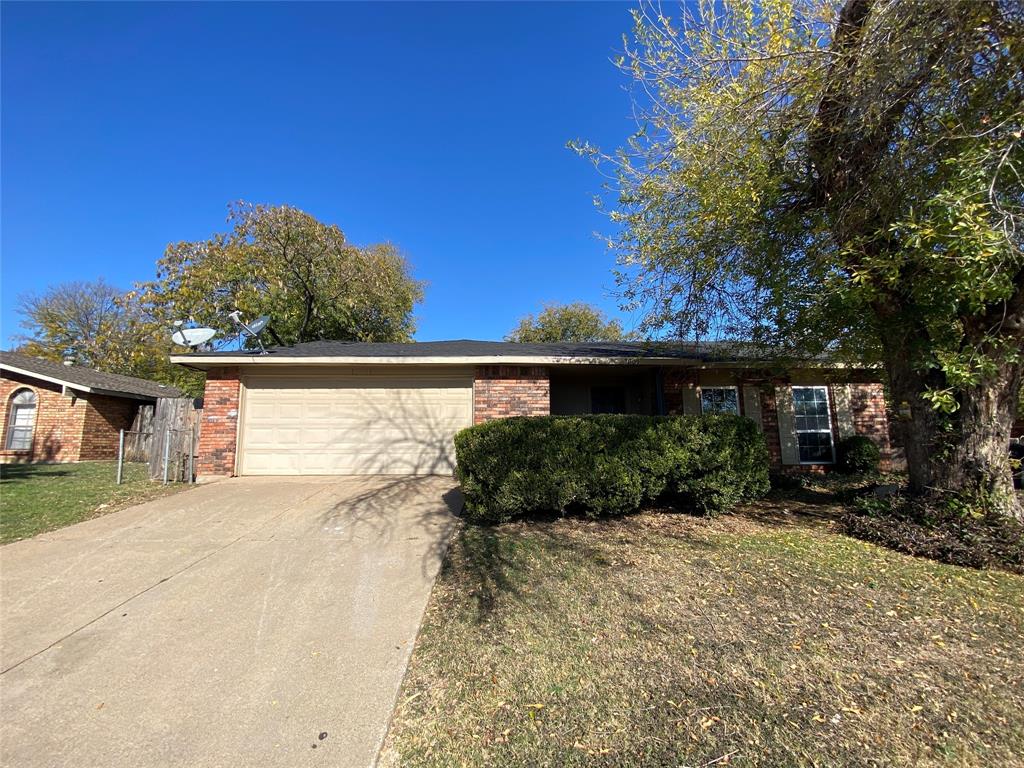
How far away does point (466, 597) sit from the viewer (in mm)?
3938

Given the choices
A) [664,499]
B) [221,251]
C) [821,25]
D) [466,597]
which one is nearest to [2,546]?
[466,597]

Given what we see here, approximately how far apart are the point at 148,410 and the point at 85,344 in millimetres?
20778

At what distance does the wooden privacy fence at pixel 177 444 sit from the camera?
9.40 metres

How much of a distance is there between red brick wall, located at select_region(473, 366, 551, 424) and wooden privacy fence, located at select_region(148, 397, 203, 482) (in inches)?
228

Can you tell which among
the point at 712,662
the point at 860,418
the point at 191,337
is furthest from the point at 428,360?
the point at 860,418

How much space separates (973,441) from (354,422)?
980 cm

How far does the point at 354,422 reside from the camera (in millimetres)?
9867

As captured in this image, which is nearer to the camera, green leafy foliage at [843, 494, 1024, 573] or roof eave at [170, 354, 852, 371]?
green leafy foliage at [843, 494, 1024, 573]

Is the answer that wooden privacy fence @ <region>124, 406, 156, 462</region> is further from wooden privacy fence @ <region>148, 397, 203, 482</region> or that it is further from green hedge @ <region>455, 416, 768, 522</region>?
green hedge @ <region>455, 416, 768, 522</region>

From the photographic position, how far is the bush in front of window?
10.1m

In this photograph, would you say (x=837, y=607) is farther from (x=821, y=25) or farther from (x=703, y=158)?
(x=821, y=25)

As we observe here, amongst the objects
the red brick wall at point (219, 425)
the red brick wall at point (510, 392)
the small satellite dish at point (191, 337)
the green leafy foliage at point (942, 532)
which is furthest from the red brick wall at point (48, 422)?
the green leafy foliage at point (942, 532)

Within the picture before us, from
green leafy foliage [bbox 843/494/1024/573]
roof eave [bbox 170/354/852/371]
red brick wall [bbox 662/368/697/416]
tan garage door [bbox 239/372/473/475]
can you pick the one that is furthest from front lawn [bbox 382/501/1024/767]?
red brick wall [bbox 662/368/697/416]

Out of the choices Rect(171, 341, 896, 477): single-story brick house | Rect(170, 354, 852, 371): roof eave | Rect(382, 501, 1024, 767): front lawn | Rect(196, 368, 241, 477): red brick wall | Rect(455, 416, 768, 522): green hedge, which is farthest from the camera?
Rect(171, 341, 896, 477): single-story brick house
